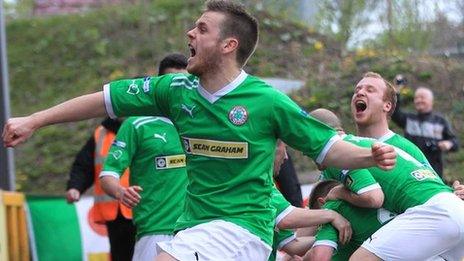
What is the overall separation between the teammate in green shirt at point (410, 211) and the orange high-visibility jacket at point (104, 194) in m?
3.29

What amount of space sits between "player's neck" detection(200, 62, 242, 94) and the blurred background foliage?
984cm

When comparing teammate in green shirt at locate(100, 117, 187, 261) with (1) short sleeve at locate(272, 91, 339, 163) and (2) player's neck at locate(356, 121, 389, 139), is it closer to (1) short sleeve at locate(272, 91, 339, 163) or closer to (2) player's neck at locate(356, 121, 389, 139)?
(2) player's neck at locate(356, 121, 389, 139)

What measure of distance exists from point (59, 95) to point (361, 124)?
1255cm

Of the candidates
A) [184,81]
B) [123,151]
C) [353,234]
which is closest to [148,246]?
[123,151]

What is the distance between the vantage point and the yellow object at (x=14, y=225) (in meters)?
11.6

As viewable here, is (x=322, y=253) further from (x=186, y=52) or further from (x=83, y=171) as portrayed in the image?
(x=186, y=52)

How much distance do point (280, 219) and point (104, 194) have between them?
3438mm

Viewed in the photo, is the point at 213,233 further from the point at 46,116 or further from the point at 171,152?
the point at 171,152

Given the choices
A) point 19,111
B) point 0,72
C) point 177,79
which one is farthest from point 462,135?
point 177,79

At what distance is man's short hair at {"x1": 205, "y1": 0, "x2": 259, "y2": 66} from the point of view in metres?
6.04

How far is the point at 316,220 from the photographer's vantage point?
6609 millimetres

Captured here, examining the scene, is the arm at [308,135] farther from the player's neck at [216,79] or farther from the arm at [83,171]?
the arm at [83,171]

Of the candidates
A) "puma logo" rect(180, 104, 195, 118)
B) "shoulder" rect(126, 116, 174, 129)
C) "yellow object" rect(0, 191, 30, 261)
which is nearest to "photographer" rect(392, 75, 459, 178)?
"yellow object" rect(0, 191, 30, 261)

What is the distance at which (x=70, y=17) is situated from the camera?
69.6 ft
